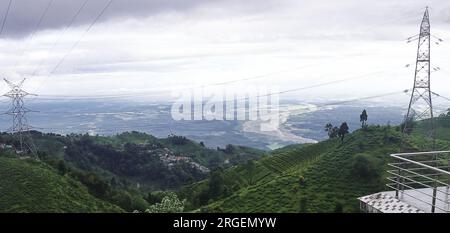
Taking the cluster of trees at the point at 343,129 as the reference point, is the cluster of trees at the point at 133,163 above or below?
below

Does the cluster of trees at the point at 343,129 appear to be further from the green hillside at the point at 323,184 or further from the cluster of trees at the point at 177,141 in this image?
the cluster of trees at the point at 177,141

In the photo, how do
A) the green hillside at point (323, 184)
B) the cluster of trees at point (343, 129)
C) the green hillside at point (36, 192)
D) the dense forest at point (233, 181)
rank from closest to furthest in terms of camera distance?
the green hillside at point (36, 192) < the dense forest at point (233, 181) < the green hillside at point (323, 184) < the cluster of trees at point (343, 129)

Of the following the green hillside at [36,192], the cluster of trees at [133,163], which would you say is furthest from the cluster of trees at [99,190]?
the cluster of trees at [133,163]

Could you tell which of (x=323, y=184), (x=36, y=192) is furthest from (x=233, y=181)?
(x=36, y=192)

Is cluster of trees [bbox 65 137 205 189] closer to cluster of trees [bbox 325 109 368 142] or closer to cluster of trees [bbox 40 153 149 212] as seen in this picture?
cluster of trees [bbox 325 109 368 142]

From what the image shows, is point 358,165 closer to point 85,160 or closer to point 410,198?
point 410,198
